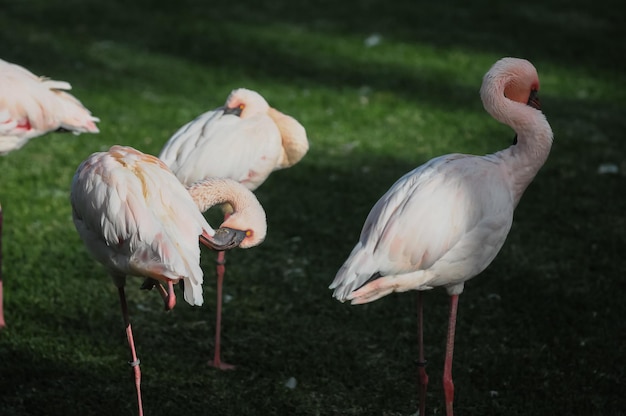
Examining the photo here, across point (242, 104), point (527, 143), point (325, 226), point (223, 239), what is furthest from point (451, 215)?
point (325, 226)

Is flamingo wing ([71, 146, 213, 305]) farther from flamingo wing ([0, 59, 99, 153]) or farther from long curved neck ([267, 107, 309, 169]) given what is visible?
flamingo wing ([0, 59, 99, 153])

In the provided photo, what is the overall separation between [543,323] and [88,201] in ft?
7.81

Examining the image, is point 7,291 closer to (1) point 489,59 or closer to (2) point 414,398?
(2) point 414,398

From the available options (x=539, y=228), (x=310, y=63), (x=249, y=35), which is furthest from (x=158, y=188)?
(x=249, y=35)

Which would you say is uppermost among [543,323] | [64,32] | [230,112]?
[230,112]

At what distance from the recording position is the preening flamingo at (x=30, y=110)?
459 centimetres

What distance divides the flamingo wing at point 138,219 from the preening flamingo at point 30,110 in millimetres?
1268

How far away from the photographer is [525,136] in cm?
357

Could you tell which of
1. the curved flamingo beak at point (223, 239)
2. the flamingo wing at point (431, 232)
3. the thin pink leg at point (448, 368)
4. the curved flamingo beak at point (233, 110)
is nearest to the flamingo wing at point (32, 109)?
the curved flamingo beak at point (233, 110)

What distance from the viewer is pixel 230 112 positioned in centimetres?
450

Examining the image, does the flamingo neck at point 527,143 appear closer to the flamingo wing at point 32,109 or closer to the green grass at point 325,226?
the green grass at point 325,226

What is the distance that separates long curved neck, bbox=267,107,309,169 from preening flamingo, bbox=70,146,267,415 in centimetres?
92

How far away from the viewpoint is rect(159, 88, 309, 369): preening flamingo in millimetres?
4262

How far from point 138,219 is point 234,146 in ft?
3.73
